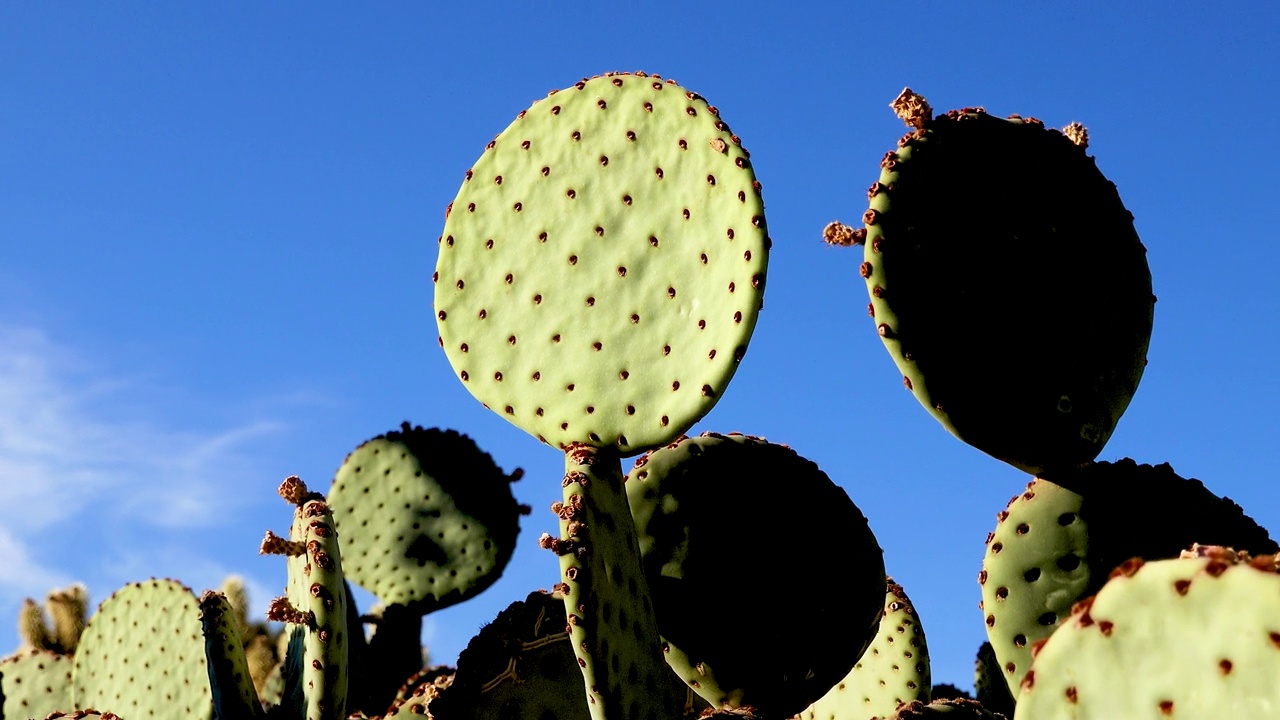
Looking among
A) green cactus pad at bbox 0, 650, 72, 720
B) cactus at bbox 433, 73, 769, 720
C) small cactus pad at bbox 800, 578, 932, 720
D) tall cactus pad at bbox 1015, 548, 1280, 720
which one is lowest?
tall cactus pad at bbox 1015, 548, 1280, 720

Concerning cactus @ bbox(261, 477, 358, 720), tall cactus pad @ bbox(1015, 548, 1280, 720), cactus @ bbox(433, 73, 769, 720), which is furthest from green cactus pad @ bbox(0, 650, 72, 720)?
tall cactus pad @ bbox(1015, 548, 1280, 720)

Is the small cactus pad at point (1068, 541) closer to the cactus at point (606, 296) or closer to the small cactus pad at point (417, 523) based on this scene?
the cactus at point (606, 296)

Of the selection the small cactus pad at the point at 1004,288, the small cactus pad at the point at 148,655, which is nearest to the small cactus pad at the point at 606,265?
the small cactus pad at the point at 1004,288

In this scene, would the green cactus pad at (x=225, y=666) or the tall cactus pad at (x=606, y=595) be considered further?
the green cactus pad at (x=225, y=666)

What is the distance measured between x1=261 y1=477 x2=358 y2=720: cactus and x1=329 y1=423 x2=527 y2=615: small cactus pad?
226 centimetres

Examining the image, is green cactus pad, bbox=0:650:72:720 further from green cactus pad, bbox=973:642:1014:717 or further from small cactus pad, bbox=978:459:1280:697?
small cactus pad, bbox=978:459:1280:697

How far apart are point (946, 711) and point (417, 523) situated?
2.86 metres

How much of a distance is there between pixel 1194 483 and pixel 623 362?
4.21 feet

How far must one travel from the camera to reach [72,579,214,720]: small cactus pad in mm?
4543

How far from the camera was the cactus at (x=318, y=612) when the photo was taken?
3.30 metres

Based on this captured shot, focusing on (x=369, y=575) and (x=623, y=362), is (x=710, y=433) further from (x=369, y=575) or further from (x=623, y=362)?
(x=369, y=575)

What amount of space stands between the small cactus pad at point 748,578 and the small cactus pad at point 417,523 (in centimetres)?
240

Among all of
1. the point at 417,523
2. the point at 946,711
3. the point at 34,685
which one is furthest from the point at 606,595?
the point at 34,685

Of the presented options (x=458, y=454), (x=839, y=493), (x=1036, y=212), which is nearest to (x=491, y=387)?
(x=839, y=493)
